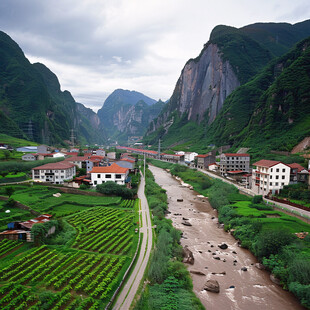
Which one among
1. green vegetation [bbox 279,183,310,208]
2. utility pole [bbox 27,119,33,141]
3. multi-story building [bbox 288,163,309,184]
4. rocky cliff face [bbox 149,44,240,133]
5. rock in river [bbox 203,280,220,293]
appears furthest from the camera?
rocky cliff face [bbox 149,44,240,133]

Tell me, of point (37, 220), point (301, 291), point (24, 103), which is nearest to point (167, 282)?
point (301, 291)

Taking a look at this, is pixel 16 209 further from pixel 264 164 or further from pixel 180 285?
pixel 264 164

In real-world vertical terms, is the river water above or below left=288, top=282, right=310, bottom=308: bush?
below

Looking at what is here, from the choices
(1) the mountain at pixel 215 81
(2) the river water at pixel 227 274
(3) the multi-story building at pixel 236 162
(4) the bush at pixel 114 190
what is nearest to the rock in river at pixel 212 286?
(2) the river water at pixel 227 274

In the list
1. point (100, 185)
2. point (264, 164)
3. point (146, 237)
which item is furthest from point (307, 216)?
point (100, 185)

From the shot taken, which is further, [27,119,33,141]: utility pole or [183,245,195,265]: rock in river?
[27,119,33,141]: utility pole

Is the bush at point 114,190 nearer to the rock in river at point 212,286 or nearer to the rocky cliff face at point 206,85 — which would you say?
the rock in river at point 212,286

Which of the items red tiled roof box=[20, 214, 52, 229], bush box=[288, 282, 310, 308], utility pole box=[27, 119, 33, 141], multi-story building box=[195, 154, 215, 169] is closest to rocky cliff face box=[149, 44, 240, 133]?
multi-story building box=[195, 154, 215, 169]

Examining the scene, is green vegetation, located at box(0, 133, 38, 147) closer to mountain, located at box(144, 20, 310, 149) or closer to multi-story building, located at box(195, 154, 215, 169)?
multi-story building, located at box(195, 154, 215, 169)
